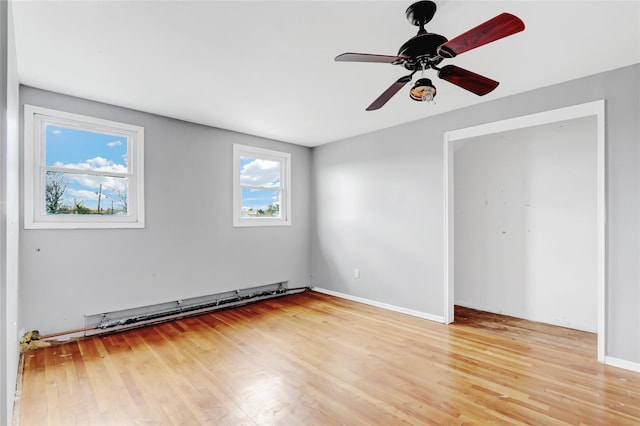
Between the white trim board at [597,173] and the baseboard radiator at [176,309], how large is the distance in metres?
2.55

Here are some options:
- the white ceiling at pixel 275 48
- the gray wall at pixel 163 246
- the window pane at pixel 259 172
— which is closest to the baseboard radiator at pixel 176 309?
the gray wall at pixel 163 246

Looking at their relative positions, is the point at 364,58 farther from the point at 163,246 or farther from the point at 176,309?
the point at 176,309

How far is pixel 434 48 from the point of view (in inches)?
72.0

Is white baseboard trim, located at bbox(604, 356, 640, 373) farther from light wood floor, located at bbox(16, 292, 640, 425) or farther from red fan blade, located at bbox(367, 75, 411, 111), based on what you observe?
red fan blade, located at bbox(367, 75, 411, 111)

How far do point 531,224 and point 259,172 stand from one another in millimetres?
3792

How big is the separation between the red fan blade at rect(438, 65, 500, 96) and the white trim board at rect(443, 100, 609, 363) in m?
1.30

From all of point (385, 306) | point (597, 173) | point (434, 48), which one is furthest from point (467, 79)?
point (385, 306)

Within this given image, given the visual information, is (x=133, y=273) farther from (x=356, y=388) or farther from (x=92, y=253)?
(x=356, y=388)

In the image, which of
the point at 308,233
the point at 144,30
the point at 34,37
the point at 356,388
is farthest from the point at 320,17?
the point at 308,233

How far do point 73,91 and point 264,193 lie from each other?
8.56ft

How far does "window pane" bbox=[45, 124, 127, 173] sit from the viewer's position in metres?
3.21

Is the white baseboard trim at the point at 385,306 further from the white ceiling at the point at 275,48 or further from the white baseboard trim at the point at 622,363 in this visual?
the white ceiling at the point at 275,48

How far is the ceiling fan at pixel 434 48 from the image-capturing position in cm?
151

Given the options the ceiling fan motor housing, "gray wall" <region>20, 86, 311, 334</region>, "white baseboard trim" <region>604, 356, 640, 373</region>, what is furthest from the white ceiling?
"white baseboard trim" <region>604, 356, 640, 373</region>
